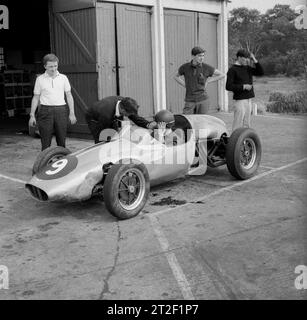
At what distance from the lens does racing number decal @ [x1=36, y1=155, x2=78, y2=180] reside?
5715 millimetres

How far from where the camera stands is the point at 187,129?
6.91 m

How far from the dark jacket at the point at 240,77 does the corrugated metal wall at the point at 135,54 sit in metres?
3.50

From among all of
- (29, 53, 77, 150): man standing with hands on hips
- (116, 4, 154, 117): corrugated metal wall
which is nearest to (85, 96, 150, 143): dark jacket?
(29, 53, 77, 150): man standing with hands on hips

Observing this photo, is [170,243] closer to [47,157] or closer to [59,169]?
[59,169]

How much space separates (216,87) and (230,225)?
10.4 metres

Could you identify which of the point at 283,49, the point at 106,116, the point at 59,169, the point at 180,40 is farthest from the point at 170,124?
the point at 283,49

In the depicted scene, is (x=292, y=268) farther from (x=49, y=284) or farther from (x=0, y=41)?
(x=0, y=41)

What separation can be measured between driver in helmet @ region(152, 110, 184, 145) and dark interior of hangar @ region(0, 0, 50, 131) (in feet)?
28.9

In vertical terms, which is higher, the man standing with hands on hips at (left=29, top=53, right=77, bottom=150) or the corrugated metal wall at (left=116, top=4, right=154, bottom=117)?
the corrugated metal wall at (left=116, top=4, right=154, bottom=117)

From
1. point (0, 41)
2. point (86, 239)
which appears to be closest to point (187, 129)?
point (86, 239)

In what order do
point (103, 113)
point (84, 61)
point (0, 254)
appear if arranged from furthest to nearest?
1. point (84, 61)
2. point (103, 113)
3. point (0, 254)

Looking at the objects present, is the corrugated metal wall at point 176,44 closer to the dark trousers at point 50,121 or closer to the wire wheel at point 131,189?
the dark trousers at point 50,121

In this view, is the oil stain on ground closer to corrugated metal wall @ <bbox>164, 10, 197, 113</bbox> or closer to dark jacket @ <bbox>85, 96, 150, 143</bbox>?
dark jacket @ <bbox>85, 96, 150, 143</bbox>

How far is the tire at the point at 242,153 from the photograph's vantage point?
6965mm
